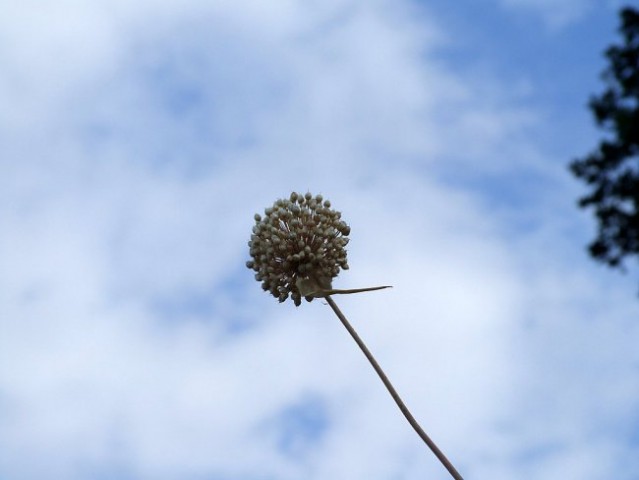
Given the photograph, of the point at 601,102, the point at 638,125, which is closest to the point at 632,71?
the point at 601,102

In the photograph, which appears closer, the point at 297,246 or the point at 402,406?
the point at 402,406

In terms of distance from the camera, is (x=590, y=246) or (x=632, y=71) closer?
(x=590, y=246)

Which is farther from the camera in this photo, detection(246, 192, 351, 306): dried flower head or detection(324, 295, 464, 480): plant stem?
detection(246, 192, 351, 306): dried flower head

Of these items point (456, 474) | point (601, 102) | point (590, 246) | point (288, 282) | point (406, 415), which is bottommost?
point (456, 474)

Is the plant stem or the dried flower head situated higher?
the dried flower head

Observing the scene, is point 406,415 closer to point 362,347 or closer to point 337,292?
point 362,347

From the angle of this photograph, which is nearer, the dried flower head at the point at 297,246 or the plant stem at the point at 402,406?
the plant stem at the point at 402,406

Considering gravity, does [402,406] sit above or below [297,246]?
below

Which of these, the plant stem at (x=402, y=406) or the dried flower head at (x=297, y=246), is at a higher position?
the dried flower head at (x=297, y=246)
